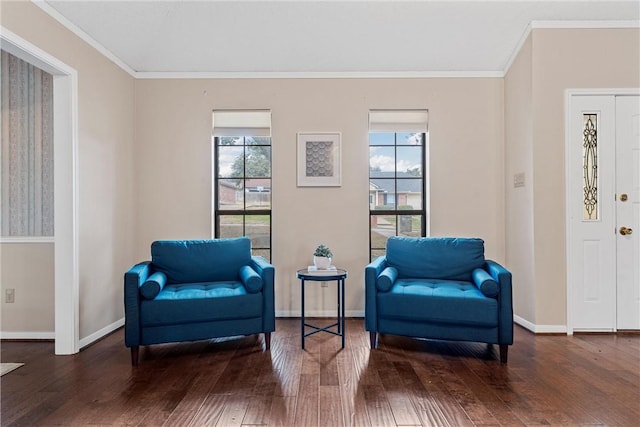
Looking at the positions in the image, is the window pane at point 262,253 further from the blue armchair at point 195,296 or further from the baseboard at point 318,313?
the blue armchair at point 195,296

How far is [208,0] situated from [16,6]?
138 centimetres

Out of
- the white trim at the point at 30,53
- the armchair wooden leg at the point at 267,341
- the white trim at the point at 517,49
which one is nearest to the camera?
the white trim at the point at 30,53

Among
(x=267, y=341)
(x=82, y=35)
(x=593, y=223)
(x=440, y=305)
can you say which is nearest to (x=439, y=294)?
(x=440, y=305)

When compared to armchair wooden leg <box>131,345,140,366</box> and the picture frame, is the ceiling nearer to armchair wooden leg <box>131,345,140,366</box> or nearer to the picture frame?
the picture frame

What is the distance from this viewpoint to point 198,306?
9.73 feet

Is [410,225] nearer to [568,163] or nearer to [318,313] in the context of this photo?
[318,313]

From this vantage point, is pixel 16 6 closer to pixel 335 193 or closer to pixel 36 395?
pixel 36 395

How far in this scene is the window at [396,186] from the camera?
172 inches

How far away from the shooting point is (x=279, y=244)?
422 centimetres

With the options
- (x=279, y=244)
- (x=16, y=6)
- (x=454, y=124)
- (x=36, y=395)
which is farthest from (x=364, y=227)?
(x=16, y=6)

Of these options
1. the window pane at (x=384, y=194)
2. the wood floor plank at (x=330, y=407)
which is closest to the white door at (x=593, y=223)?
the window pane at (x=384, y=194)

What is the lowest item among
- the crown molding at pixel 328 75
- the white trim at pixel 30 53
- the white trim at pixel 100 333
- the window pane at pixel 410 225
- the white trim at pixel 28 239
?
the white trim at pixel 100 333

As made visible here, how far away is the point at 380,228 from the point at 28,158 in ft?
11.2

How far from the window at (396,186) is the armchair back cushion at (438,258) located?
711mm
